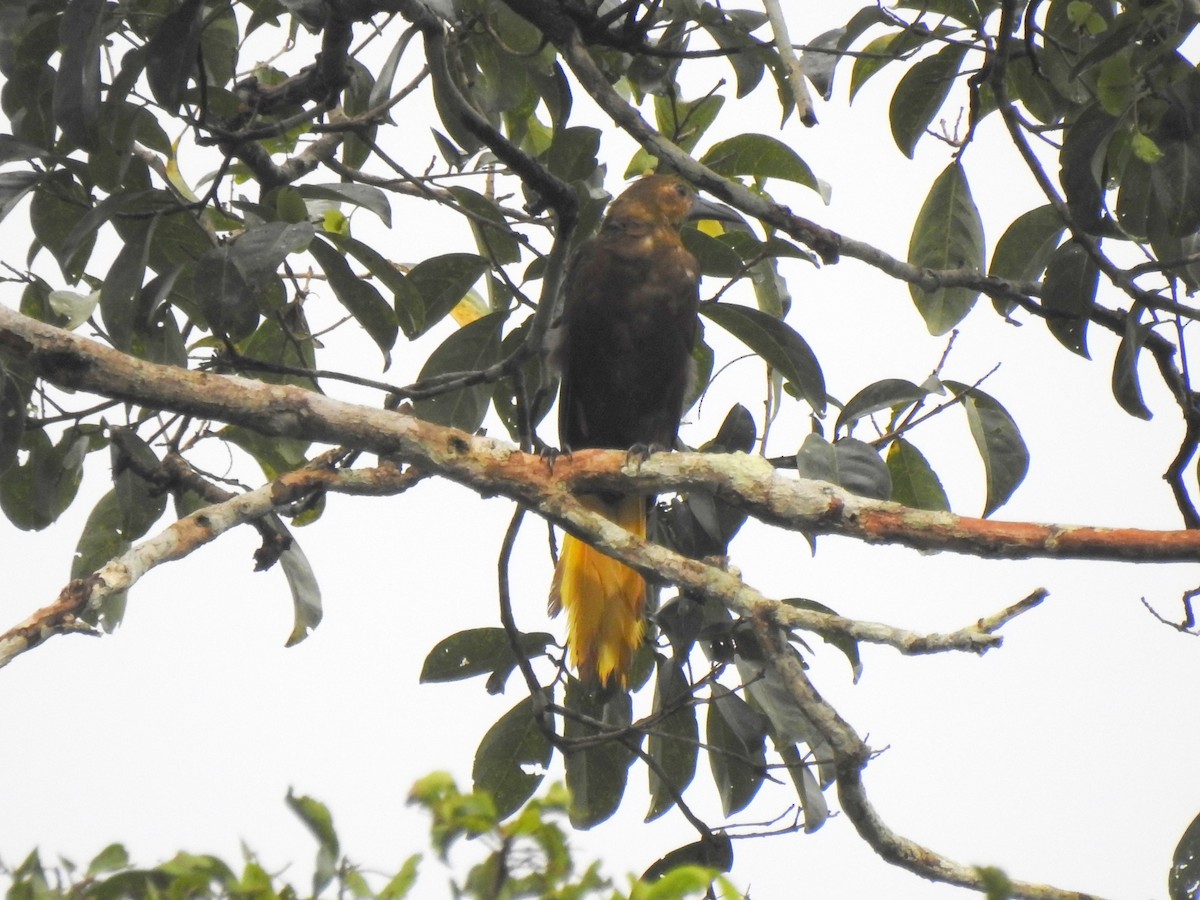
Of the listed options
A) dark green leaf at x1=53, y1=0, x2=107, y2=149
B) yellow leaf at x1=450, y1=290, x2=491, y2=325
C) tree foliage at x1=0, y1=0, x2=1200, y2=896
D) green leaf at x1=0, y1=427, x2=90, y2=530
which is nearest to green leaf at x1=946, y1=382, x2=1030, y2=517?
tree foliage at x1=0, y1=0, x2=1200, y2=896

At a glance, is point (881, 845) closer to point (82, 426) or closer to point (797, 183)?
point (797, 183)

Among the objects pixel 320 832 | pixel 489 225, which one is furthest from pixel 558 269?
pixel 320 832

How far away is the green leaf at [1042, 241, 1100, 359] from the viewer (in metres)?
2.48

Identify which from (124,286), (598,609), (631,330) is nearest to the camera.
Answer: (124,286)

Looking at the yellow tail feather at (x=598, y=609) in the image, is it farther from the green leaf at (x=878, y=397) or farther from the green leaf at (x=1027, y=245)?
the green leaf at (x=1027, y=245)

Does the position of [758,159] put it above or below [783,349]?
above

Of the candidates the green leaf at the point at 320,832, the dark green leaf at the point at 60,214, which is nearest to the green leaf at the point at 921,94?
the dark green leaf at the point at 60,214

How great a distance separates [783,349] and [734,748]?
0.83m

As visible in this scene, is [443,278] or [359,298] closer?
[359,298]

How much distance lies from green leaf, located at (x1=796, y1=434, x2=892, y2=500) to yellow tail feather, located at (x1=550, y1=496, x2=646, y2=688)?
68cm

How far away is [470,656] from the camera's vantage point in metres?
2.60

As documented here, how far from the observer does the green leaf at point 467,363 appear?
2637 millimetres

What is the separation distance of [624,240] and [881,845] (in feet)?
7.55

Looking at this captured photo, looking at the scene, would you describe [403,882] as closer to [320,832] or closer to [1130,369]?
[320,832]
